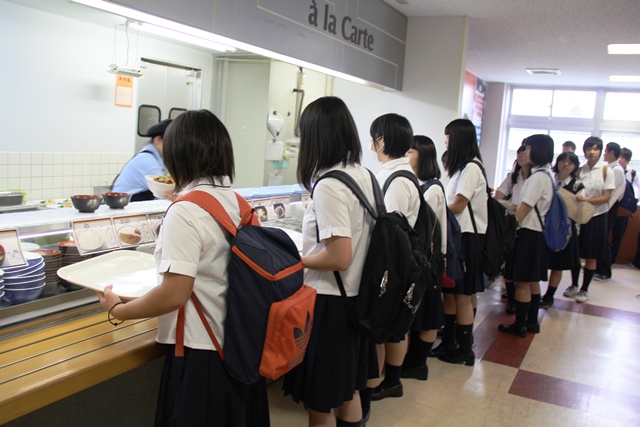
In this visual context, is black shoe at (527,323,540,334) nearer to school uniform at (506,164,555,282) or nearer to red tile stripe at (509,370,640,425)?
school uniform at (506,164,555,282)

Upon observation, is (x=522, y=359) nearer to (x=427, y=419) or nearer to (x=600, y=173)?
(x=427, y=419)

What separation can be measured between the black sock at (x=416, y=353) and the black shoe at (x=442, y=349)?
391 millimetres

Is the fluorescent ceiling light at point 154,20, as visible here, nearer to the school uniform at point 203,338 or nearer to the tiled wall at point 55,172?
the school uniform at point 203,338

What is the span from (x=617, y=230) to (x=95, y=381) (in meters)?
7.77

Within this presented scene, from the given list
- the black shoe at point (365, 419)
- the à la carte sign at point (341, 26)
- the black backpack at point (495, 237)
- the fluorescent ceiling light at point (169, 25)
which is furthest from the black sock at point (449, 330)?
the à la carte sign at point (341, 26)

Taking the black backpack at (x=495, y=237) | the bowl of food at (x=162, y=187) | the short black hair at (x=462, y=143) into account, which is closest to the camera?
the bowl of food at (x=162, y=187)

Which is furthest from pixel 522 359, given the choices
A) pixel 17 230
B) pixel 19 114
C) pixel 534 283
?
pixel 19 114

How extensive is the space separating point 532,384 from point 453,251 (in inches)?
43.6

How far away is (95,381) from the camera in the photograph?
1467 mm

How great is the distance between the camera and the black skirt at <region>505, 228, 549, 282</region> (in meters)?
3.92

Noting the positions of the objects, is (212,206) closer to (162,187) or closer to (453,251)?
(162,187)

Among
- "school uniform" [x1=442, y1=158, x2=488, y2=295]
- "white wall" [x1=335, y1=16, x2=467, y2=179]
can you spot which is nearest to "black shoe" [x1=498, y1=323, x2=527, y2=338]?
"school uniform" [x1=442, y1=158, x2=488, y2=295]

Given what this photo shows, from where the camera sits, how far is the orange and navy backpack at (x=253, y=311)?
56.3 inches

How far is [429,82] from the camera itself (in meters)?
4.83
